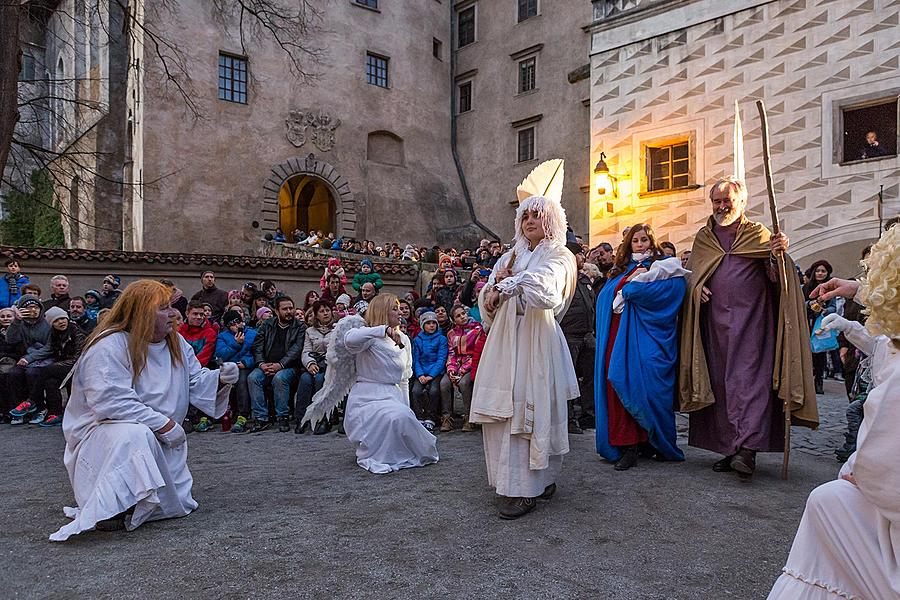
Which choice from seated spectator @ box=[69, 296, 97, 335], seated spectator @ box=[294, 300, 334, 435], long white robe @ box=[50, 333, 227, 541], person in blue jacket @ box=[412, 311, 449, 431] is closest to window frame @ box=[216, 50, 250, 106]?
seated spectator @ box=[69, 296, 97, 335]

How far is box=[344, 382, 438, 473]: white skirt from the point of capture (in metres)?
5.74

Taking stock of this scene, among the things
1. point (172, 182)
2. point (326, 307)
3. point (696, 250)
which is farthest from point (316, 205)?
point (696, 250)

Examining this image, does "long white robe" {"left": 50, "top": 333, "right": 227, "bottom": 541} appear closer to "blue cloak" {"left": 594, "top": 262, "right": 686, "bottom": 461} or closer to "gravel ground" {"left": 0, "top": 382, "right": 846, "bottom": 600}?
"gravel ground" {"left": 0, "top": 382, "right": 846, "bottom": 600}

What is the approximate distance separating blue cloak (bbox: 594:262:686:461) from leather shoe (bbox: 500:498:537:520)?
151 centimetres

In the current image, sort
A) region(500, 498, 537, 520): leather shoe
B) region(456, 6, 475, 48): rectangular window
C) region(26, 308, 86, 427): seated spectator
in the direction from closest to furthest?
region(500, 498, 537, 520): leather shoe → region(26, 308, 86, 427): seated spectator → region(456, 6, 475, 48): rectangular window

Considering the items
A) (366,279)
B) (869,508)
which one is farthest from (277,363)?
(869,508)

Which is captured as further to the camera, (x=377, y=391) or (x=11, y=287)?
(x=11, y=287)

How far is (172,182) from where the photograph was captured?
21.9 metres

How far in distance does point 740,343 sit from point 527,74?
21.7 meters

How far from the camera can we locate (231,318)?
9008 mm

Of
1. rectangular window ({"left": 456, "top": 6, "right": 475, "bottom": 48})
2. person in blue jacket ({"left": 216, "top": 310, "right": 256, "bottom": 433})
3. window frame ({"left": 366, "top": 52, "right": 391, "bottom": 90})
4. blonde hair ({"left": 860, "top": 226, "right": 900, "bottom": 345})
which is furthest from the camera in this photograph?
rectangular window ({"left": 456, "top": 6, "right": 475, "bottom": 48})

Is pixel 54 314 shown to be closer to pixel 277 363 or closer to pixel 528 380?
pixel 277 363

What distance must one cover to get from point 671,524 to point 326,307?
5517mm

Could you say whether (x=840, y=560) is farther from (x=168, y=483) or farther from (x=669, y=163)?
(x=669, y=163)
